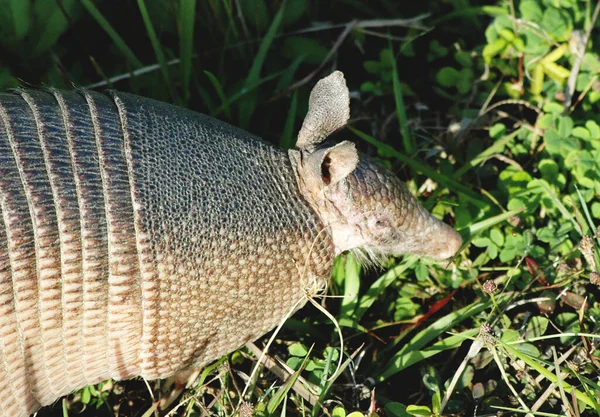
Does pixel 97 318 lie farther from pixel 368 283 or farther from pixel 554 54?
pixel 554 54

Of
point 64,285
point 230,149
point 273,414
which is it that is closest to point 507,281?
point 273,414

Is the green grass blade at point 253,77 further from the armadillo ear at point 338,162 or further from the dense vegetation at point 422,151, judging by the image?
the armadillo ear at point 338,162

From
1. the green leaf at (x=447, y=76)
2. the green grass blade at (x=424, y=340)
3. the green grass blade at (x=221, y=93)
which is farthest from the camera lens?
the green leaf at (x=447, y=76)

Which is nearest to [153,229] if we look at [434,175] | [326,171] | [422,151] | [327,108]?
[326,171]

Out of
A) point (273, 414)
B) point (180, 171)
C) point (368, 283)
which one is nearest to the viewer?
point (180, 171)

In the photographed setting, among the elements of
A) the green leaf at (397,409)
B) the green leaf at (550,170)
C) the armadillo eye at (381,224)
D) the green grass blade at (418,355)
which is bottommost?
the green grass blade at (418,355)

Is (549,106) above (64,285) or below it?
below

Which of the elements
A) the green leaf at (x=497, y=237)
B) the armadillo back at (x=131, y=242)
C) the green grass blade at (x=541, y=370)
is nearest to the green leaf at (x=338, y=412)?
the armadillo back at (x=131, y=242)

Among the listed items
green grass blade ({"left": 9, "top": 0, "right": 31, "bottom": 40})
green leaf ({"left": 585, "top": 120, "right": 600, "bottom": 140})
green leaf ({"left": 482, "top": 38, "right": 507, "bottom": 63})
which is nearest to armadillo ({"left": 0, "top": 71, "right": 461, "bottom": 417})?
green grass blade ({"left": 9, "top": 0, "right": 31, "bottom": 40})
